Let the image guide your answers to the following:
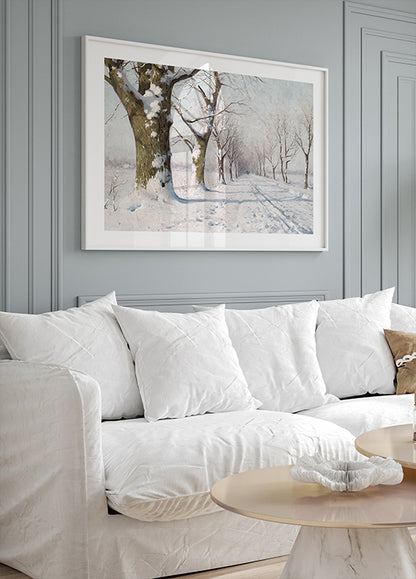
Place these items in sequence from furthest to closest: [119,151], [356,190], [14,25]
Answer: [356,190] < [119,151] < [14,25]

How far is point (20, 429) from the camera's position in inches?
89.0

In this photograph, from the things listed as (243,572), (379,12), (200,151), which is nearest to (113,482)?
(243,572)

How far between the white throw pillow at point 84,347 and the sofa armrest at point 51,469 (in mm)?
264

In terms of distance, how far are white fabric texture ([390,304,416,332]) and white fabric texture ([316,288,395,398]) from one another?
14cm

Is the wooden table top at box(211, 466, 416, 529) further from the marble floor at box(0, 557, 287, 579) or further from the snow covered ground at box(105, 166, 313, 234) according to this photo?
the snow covered ground at box(105, 166, 313, 234)

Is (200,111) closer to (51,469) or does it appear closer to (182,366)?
(182,366)

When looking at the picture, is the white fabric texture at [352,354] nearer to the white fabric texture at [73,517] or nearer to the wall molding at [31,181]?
the white fabric texture at [73,517]

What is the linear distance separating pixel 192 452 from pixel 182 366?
0.54 metres

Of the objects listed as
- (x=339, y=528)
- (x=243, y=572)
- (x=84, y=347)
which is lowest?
(x=243, y=572)

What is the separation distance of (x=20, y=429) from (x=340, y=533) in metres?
1.11

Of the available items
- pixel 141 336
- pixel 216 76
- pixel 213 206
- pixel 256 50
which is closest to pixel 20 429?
pixel 141 336

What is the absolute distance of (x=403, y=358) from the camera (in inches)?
125

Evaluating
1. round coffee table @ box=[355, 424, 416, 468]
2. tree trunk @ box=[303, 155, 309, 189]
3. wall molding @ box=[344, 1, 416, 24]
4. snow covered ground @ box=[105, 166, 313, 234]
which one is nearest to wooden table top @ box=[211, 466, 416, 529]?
round coffee table @ box=[355, 424, 416, 468]

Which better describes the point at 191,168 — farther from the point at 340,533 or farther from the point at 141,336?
the point at 340,533
